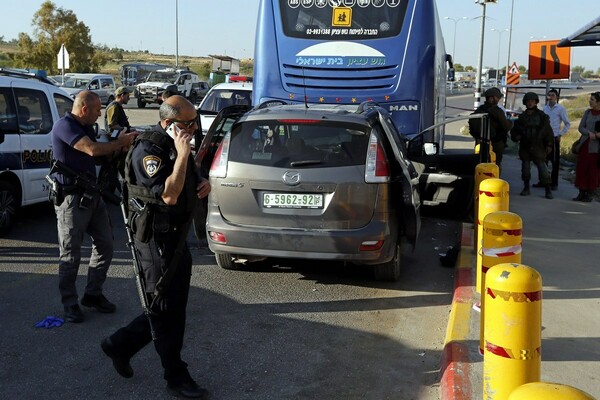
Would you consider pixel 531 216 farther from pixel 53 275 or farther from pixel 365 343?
pixel 53 275

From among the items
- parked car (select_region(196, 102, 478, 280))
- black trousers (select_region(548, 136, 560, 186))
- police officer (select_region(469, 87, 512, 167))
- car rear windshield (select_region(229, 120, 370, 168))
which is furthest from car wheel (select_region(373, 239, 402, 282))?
black trousers (select_region(548, 136, 560, 186))

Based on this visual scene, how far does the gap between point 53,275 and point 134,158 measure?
11.0ft

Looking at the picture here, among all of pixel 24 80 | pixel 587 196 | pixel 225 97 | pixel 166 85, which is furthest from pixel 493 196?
pixel 166 85

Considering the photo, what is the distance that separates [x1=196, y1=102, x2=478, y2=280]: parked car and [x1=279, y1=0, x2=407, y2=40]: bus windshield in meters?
4.05

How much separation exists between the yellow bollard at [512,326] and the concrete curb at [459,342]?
1.89 feet

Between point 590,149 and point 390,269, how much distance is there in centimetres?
612

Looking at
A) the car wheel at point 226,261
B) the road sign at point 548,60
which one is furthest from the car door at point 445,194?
the road sign at point 548,60

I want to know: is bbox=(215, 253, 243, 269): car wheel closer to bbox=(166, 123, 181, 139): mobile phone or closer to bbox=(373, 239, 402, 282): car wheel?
bbox=(373, 239, 402, 282): car wheel

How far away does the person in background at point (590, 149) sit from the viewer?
11031 millimetres

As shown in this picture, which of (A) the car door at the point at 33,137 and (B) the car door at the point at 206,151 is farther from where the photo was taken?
(A) the car door at the point at 33,137

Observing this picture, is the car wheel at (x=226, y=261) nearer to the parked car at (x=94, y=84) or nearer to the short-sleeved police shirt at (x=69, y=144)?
the short-sleeved police shirt at (x=69, y=144)

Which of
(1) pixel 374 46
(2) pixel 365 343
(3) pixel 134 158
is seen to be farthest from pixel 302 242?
(1) pixel 374 46

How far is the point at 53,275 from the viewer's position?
22.4 ft

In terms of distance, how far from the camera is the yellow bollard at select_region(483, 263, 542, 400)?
338 centimetres
